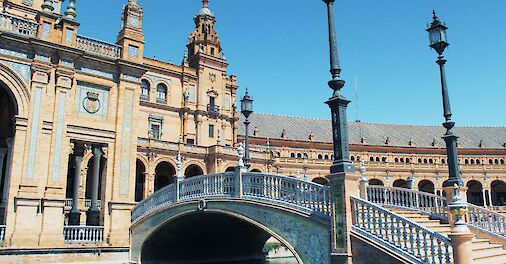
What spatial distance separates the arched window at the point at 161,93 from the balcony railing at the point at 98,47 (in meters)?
21.5

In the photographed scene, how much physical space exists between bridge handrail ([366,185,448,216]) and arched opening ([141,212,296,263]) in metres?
6.21

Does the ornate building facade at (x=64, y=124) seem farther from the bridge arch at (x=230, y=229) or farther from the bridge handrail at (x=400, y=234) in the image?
the bridge handrail at (x=400, y=234)

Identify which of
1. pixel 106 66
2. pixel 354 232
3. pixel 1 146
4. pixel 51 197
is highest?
pixel 106 66

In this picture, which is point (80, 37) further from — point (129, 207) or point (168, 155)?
point (168, 155)

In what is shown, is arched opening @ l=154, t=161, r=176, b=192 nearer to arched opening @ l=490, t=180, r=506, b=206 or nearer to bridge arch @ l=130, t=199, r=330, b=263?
bridge arch @ l=130, t=199, r=330, b=263

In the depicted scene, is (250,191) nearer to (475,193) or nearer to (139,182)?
(139,182)

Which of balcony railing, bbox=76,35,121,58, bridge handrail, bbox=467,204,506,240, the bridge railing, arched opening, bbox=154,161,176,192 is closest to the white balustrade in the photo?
the bridge railing

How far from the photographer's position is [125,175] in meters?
20.7

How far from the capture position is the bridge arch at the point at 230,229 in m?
11.9

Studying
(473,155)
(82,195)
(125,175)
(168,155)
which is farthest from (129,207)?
(473,155)

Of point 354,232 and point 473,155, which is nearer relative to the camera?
point 354,232

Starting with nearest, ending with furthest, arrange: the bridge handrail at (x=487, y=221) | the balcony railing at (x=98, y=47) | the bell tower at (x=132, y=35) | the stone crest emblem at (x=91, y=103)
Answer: the bridge handrail at (x=487, y=221) → the stone crest emblem at (x=91, y=103) → the balcony railing at (x=98, y=47) → the bell tower at (x=132, y=35)

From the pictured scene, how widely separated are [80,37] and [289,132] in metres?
41.3

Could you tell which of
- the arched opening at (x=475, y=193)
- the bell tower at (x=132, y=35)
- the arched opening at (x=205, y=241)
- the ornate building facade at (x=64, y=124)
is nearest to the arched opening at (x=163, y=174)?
the ornate building facade at (x=64, y=124)
